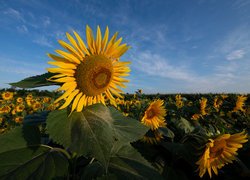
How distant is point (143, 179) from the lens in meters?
1.88

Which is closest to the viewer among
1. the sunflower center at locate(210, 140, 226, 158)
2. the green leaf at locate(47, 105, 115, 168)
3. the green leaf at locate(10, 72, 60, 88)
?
the green leaf at locate(47, 105, 115, 168)

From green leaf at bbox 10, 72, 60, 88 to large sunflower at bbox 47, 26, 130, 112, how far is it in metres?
0.06

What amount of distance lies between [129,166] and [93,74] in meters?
0.77

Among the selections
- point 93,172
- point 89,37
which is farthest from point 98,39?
point 93,172

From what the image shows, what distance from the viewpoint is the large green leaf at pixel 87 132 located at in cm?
158

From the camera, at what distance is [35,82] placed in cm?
185

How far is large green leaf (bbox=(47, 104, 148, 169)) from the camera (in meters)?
1.58

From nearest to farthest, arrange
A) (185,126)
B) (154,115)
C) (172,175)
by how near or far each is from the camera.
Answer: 1. (172,175)
2. (185,126)
3. (154,115)

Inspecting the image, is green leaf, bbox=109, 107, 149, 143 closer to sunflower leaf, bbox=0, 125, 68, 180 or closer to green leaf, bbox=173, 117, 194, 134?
sunflower leaf, bbox=0, 125, 68, 180

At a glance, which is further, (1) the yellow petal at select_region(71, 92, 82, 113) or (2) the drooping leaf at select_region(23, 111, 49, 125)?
(2) the drooping leaf at select_region(23, 111, 49, 125)

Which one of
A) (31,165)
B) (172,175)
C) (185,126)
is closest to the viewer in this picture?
(31,165)

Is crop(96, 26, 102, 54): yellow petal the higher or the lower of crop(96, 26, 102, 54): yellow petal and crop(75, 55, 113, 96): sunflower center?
the higher

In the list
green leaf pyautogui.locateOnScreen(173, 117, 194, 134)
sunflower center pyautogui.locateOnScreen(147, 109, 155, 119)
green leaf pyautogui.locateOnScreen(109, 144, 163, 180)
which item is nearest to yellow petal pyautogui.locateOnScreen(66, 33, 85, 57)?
green leaf pyautogui.locateOnScreen(109, 144, 163, 180)

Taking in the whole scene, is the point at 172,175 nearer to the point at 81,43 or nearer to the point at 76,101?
the point at 76,101
